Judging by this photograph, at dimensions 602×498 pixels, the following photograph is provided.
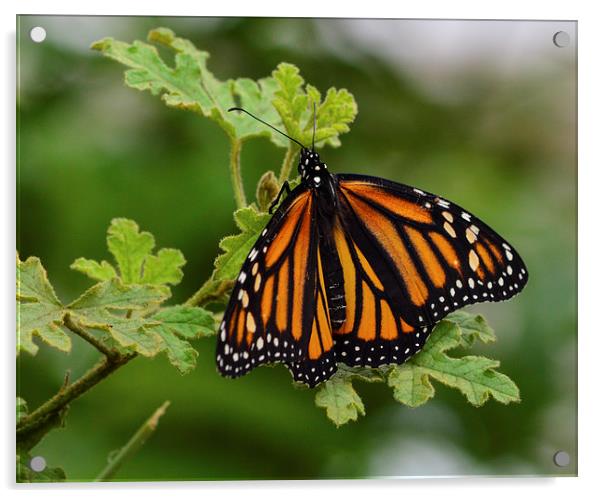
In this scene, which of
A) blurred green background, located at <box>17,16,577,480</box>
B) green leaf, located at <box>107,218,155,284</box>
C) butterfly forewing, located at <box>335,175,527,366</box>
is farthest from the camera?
→ blurred green background, located at <box>17,16,577,480</box>

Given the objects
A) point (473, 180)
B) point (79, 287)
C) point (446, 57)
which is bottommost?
point (79, 287)

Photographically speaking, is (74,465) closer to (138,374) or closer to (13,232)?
(138,374)

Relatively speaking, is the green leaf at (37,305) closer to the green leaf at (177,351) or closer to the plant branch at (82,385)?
the plant branch at (82,385)

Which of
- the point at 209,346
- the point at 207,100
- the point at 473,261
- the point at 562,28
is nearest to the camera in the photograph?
the point at 473,261

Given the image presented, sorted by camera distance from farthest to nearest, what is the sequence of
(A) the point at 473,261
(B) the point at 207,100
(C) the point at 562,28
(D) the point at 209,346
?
(D) the point at 209,346, (C) the point at 562,28, (B) the point at 207,100, (A) the point at 473,261

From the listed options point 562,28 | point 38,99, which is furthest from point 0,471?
point 562,28

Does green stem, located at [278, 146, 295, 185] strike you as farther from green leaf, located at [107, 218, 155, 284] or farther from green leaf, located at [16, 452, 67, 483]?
green leaf, located at [16, 452, 67, 483]

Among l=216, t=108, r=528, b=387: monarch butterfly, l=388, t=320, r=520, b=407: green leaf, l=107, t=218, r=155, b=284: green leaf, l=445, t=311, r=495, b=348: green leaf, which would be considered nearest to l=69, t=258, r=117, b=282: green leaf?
l=107, t=218, r=155, b=284: green leaf

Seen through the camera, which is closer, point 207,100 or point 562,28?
point 207,100
